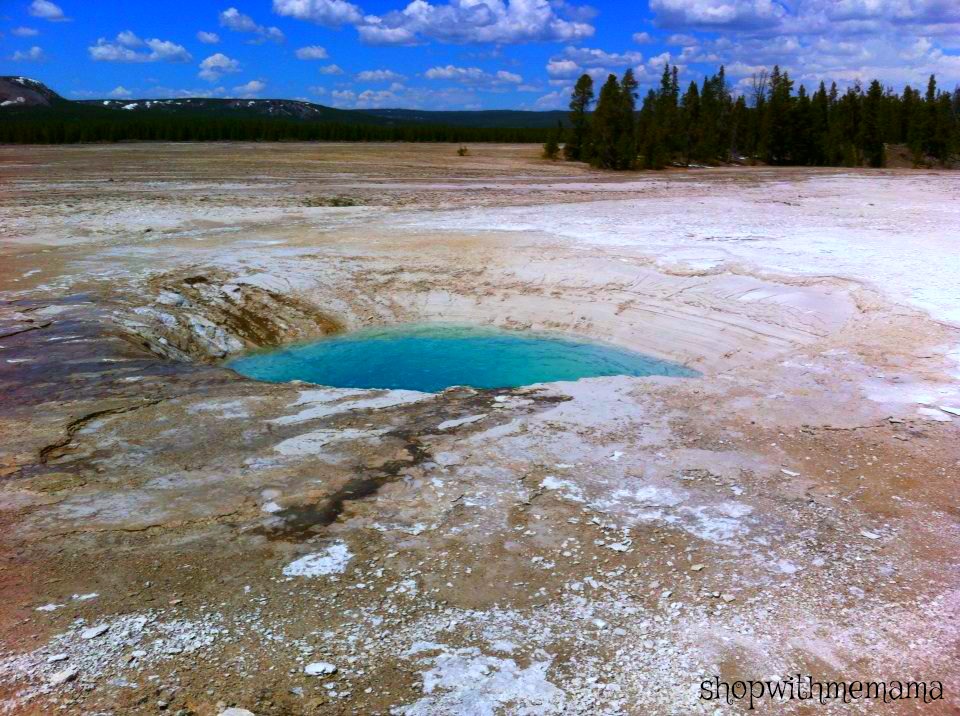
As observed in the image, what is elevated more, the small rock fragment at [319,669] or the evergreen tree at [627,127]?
the evergreen tree at [627,127]

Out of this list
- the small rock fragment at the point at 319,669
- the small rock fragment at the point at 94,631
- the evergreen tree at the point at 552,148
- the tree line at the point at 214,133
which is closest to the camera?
the small rock fragment at the point at 319,669

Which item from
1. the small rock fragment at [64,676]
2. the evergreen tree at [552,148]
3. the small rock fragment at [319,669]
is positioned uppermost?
the evergreen tree at [552,148]

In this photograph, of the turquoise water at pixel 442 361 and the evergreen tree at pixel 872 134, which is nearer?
the turquoise water at pixel 442 361

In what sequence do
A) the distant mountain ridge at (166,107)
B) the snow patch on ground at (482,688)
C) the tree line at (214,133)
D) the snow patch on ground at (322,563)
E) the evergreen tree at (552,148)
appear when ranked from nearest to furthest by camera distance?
the snow patch on ground at (482,688) → the snow patch on ground at (322,563) → the evergreen tree at (552,148) → the tree line at (214,133) → the distant mountain ridge at (166,107)

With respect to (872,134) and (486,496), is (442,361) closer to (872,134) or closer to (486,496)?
(486,496)

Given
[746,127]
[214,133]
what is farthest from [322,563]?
[214,133]

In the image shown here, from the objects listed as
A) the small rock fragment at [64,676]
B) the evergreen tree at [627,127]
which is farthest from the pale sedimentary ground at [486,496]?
the evergreen tree at [627,127]

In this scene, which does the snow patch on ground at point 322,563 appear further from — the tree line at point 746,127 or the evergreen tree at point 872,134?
the evergreen tree at point 872,134
